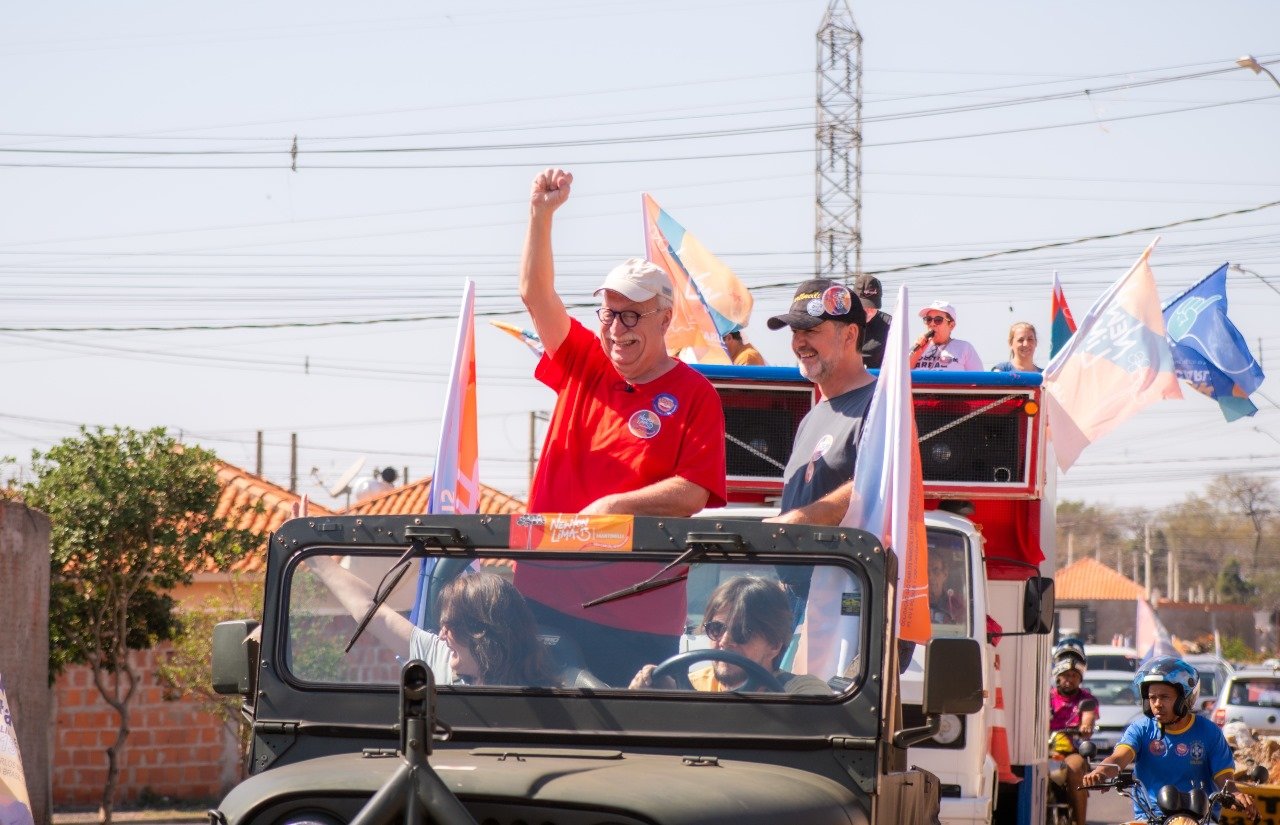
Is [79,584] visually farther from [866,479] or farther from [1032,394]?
[866,479]

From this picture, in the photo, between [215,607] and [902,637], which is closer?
[902,637]

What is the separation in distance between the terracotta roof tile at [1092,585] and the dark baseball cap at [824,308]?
88.0 m

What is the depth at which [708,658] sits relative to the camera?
4730 millimetres

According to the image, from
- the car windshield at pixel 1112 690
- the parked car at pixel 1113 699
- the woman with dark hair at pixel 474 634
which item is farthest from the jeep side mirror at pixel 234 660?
the car windshield at pixel 1112 690

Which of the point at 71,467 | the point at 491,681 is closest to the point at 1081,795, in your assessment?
the point at 491,681

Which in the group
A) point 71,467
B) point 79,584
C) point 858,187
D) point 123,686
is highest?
point 858,187

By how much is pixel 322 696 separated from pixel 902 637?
161 cm

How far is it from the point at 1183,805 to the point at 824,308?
9.88ft

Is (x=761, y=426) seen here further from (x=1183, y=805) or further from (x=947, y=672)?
(x=947, y=672)

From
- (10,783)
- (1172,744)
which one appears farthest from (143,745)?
(1172,744)

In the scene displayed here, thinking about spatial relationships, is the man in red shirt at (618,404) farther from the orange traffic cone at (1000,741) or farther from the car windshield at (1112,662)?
the car windshield at (1112,662)

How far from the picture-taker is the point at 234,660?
16.4 feet

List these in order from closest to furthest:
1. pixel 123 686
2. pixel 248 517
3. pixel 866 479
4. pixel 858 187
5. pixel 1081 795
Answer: pixel 866 479 → pixel 1081 795 → pixel 123 686 → pixel 248 517 → pixel 858 187

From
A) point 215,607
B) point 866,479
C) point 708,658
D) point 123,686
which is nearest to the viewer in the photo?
point 708,658
